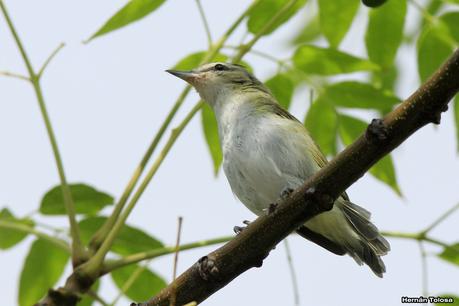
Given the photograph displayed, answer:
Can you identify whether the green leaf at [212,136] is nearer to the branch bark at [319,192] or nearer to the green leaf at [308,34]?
the green leaf at [308,34]

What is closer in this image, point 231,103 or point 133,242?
point 133,242

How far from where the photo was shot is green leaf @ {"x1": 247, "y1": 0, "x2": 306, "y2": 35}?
425 cm

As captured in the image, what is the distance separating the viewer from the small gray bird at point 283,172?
4.18m

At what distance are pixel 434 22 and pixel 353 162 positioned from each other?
79.8 inches

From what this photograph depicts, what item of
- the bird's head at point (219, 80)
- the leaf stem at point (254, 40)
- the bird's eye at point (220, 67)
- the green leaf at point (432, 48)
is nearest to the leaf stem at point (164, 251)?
the leaf stem at point (254, 40)

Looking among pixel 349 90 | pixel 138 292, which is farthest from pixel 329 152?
pixel 138 292

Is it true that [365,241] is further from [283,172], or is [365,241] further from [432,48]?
[432,48]

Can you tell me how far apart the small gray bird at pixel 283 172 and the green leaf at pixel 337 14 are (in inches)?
25.6

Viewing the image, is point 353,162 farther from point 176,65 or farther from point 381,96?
point 176,65

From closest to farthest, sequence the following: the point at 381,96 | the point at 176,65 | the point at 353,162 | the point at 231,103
Result: the point at 353,162 → the point at 381,96 → the point at 176,65 → the point at 231,103

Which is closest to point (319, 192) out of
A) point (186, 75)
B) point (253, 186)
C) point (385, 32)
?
point (253, 186)

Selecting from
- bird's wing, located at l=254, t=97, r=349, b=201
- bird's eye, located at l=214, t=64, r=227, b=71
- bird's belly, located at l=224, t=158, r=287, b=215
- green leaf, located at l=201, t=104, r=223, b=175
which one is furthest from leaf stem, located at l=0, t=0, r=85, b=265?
bird's eye, located at l=214, t=64, r=227, b=71

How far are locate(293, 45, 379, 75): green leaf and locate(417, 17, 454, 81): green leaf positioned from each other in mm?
286

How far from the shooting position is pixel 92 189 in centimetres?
391
